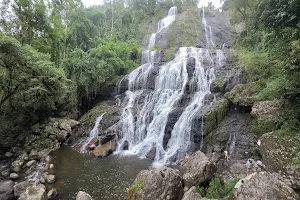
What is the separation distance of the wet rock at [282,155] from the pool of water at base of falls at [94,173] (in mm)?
6717

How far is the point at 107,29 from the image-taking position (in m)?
35.8

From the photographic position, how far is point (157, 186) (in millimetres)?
7230

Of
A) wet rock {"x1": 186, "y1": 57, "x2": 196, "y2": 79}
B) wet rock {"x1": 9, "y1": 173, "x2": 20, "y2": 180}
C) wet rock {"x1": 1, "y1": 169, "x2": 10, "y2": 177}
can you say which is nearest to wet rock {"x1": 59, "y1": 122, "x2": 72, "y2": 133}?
wet rock {"x1": 1, "y1": 169, "x2": 10, "y2": 177}

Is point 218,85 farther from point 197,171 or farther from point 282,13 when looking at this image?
point 197,171

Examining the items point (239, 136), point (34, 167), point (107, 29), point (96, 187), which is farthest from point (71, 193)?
point (107, 29)

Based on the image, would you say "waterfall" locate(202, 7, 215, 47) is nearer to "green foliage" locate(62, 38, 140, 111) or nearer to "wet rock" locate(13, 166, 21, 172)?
"green foliage" locate(62, 38, 140, 111)

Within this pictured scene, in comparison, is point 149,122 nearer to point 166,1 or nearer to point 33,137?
point 33,137

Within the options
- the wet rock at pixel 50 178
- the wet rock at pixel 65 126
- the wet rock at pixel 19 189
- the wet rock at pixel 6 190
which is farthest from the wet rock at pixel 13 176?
the wet rock at pixel 65 126

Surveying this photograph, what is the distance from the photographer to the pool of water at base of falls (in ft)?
29.7

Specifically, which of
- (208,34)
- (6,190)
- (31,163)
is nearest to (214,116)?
(31,163)

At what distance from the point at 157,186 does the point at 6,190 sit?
23.6 ft

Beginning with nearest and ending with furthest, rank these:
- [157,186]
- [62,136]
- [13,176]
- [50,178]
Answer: [157,186] → [50,178] → [13,176] → [62,136]

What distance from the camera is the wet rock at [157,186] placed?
7.03 meters

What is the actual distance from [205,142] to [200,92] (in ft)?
19.6
